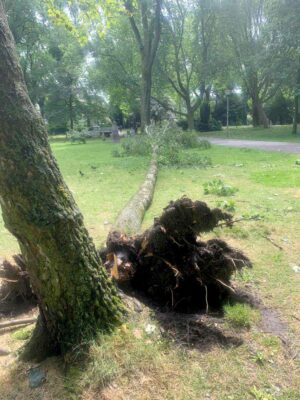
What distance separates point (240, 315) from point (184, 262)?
0.60m

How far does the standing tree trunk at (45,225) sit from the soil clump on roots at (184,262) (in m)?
0.63

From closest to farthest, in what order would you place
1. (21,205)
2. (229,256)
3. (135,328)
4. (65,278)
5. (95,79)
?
(21,205) < (65,278) < (135,328) < (229,256) < (95,79)

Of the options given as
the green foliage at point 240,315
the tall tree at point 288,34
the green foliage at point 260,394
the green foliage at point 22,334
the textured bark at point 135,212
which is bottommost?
the green foliage at point 260,394

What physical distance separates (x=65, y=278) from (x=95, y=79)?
117 feet

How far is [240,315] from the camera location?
106 inches

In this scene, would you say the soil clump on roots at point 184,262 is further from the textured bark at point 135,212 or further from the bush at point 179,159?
the bush at point 179,159

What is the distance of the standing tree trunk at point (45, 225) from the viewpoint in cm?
194

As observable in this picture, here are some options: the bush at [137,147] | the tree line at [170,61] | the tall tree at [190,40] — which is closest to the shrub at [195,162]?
the bush at [137,147]

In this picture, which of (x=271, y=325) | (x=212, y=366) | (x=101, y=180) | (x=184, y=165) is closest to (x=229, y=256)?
(x=271, y=325)

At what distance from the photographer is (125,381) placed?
2041 millimetres

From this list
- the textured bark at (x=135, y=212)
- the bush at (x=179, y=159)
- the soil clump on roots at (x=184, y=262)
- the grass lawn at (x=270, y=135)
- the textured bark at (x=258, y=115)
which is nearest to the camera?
the soil clump on roots at (x=184, y=262)

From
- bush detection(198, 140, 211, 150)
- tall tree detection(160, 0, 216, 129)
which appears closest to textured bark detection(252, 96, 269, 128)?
tall tree detection(160, 0, 216, 129)

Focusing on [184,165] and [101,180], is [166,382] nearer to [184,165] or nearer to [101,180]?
[101,180]

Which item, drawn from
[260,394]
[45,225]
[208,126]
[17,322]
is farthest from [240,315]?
[208,126]
